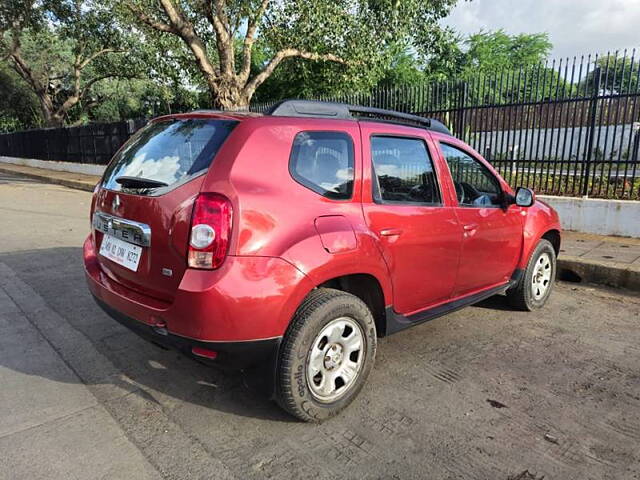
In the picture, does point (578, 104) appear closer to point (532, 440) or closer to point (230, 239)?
point (532, 440)

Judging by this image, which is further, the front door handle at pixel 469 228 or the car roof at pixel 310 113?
the front door handle at pixel 469 228

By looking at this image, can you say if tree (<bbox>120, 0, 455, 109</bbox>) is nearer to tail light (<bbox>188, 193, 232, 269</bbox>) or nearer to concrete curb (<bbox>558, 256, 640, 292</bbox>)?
concrete curb (<bbox>558, 256, 640, 292</bbox>)

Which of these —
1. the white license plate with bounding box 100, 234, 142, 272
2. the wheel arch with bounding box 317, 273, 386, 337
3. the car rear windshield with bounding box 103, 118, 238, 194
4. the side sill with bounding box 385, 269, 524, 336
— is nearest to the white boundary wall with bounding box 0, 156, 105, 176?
the car rear windshield with bounding box 103, 118, 238, 194

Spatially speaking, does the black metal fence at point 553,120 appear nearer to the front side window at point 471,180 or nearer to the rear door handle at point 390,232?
the front side window at point 471,180

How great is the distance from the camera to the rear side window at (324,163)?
8.50ft

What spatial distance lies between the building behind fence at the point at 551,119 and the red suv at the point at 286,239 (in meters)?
5.13

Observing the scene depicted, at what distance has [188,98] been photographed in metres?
24.6

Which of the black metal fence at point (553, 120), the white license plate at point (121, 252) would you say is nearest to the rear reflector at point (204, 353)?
the white license plate at point (121, 252)

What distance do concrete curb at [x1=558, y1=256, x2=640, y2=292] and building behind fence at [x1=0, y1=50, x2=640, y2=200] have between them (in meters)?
2.31

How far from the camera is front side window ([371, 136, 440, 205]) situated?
2992 mm

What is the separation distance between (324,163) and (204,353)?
1.25m

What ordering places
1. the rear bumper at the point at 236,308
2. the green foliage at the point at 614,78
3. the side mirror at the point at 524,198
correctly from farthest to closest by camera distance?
1. the green foliage at the point at 614,78
2. the side mirror at the point at 524,198
3. the rear bumper at the point at 236,308

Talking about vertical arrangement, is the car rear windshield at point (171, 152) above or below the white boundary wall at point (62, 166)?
above

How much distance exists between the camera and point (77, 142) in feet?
69.1
